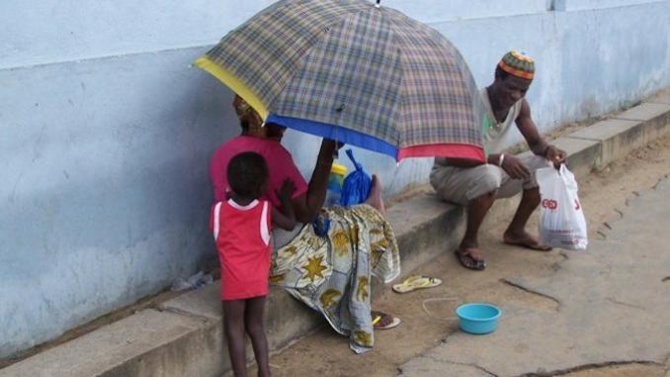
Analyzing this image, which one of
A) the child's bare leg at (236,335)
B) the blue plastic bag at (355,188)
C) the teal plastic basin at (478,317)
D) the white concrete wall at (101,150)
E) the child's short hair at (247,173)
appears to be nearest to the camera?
the white concrete wall at (101,150)

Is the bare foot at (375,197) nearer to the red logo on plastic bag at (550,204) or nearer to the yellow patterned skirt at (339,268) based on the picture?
the yellow patterned skirt at (339,268)

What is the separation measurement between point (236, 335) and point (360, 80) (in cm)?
112

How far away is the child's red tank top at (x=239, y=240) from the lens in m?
3.57

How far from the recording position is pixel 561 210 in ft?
16.5

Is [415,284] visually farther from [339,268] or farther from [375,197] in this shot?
[339,268]

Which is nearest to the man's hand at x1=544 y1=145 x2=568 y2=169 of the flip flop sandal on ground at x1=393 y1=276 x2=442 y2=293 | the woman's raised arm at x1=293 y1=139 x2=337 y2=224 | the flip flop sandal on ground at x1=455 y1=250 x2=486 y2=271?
the flip flop sandal on ground at x1=455 y1=250 x2=486 y2=271

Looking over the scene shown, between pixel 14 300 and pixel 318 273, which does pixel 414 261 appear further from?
pixel 14 300

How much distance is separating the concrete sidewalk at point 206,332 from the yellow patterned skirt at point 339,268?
0.35 feet

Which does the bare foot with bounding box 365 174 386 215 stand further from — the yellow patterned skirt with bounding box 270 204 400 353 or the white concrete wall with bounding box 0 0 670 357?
the white concrete wall with bounding box 0 0 670 357

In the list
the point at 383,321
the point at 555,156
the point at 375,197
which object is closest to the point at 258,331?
the point at 383,321

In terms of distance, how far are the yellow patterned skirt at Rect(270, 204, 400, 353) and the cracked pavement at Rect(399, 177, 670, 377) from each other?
0.34m

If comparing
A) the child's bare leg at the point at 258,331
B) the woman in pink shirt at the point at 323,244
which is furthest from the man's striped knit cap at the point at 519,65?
the child's bare leg at the point at 258,331

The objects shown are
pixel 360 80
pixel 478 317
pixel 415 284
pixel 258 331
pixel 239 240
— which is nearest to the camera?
pixel 360 80

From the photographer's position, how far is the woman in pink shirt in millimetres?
3824
